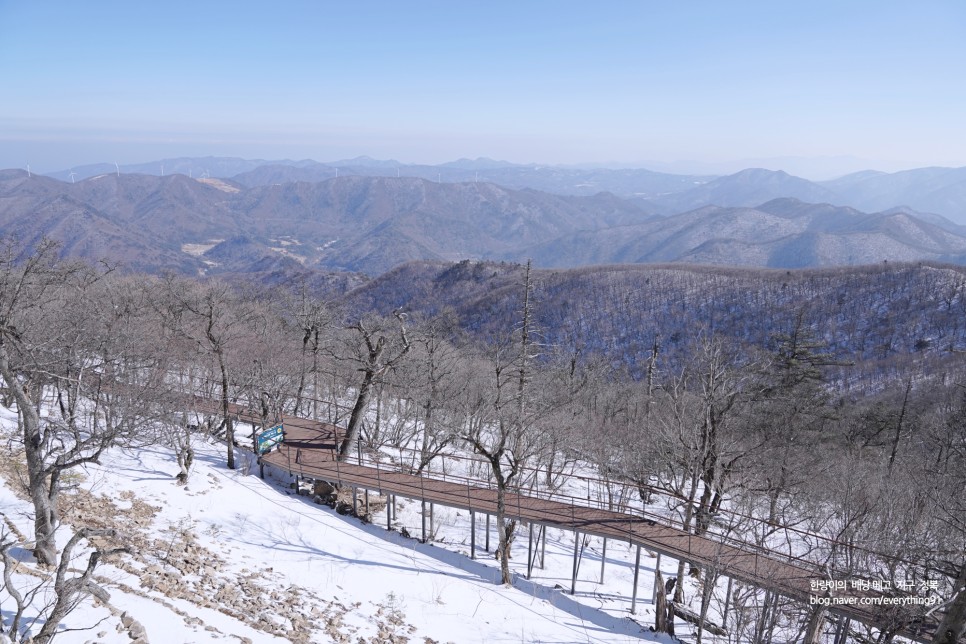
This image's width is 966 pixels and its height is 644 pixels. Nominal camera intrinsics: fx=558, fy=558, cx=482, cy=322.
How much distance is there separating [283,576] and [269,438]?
8437 mm

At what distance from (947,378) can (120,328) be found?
2966 inches

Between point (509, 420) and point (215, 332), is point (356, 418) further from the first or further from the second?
point (215, 332)

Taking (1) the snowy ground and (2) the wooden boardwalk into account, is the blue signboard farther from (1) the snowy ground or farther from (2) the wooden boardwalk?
(1) the snowy ground

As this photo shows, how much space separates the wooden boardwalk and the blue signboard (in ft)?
1.09

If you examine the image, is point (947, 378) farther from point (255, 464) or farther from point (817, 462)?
point (255, 464)

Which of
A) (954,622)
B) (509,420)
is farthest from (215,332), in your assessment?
(954,622)

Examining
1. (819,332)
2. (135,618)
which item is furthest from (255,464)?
(819,332)

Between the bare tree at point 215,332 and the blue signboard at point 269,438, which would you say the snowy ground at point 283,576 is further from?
the bare tree at point 215,332

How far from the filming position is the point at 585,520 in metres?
18.2

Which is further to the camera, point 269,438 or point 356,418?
point 356,418

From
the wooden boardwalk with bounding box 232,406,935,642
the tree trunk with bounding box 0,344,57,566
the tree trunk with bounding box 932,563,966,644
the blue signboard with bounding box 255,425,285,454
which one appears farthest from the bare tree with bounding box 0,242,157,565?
the tree trunk with bounding box 932,563,966,644

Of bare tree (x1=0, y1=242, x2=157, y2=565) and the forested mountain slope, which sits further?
the forested mountain slope

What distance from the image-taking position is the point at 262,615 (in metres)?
11.8

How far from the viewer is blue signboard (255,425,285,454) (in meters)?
21.6
